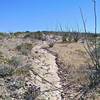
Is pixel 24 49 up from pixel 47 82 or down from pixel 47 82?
up

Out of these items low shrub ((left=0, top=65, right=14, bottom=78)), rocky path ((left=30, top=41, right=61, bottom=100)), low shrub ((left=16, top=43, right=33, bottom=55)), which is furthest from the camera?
low shrub ((left=16, top=43, right=33, bottom=55))

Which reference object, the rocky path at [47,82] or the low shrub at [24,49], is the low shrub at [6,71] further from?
the low shrub at [24,49]

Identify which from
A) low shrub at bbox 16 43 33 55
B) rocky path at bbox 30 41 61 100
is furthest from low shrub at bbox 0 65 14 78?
low shrub at bbox 16 43 33 55

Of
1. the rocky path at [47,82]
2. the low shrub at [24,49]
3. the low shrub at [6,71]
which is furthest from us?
the low shrub at [24,49]

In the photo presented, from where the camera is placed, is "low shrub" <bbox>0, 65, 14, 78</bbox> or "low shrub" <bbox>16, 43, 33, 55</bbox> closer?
"low shrub" <bbox>0, 65, 14, 78</bbox>

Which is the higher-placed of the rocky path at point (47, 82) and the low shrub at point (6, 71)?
the low shrub at point (6, 71)

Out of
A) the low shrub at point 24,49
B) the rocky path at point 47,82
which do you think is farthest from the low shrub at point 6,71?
the low shrub at point 24,49

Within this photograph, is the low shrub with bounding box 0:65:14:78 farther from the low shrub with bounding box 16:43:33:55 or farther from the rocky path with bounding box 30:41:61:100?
the low shrub with bounding box 16:43:33:55

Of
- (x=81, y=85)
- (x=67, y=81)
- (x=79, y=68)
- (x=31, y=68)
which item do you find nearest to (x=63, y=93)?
(x=81, y=85)

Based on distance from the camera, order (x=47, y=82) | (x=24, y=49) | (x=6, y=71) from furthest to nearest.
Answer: (x=24, y=49) < (x=47, y=82) < (x=6, y=71)

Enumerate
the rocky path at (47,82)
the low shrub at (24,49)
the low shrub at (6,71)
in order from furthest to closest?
the low shrub at (24,49) → the low shrub at (6,71) → the rocky path at (47,82)

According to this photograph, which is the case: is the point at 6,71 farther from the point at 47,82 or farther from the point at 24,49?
the point at 24,49

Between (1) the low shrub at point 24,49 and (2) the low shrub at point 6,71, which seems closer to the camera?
(2) the low shrub at point 6,71

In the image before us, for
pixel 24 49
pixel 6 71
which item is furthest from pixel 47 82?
pixel 24 49
